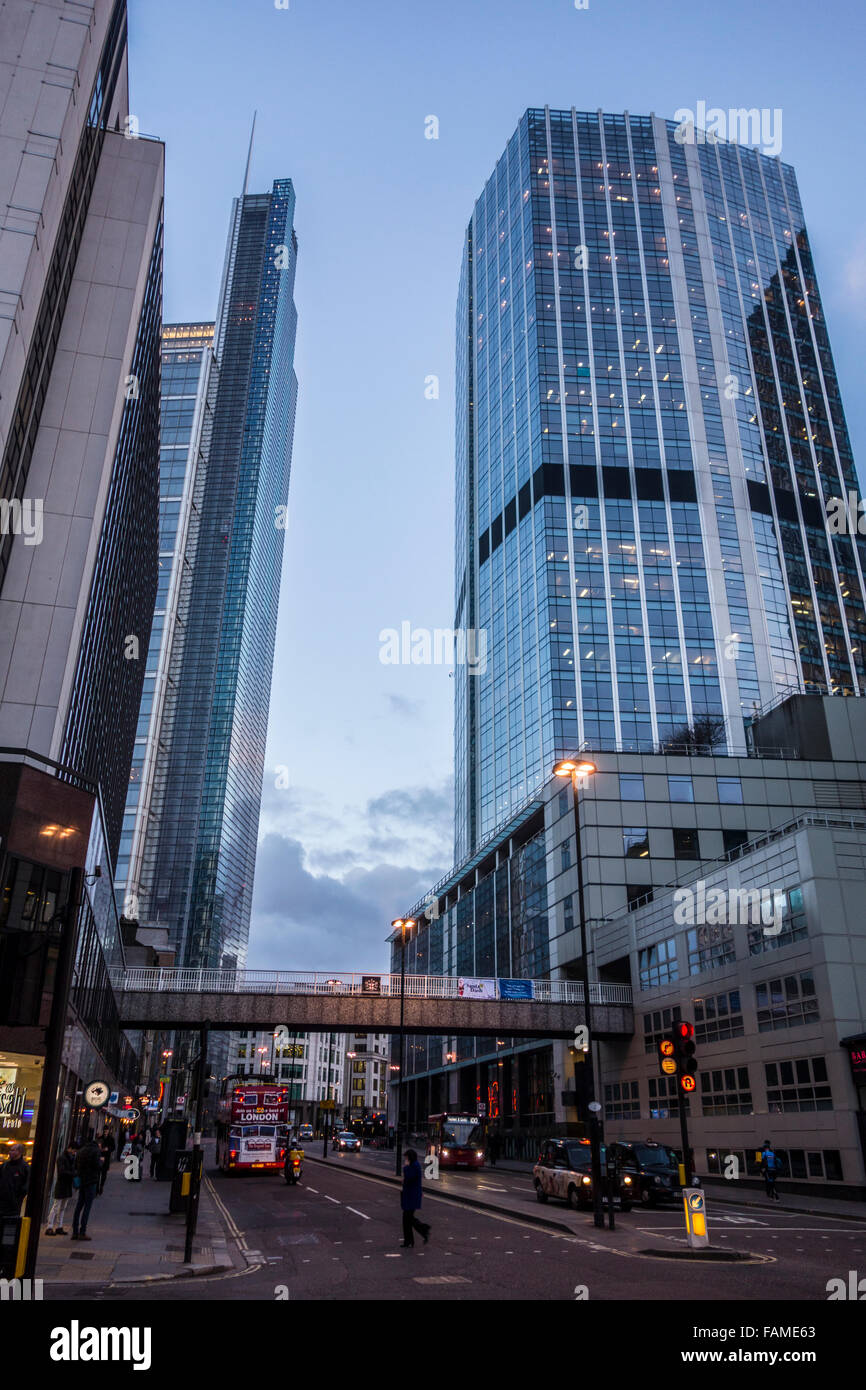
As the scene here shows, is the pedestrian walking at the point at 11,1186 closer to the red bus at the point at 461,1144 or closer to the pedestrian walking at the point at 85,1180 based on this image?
the pedestrian walking at the point at 85,1180

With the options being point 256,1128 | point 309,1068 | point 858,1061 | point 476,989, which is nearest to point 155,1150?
point 256,1128

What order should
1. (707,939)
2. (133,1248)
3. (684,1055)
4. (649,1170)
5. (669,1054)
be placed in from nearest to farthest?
1. (133,1248)
2. (684,1055)
3. (669,1054)
4. (649,1170)
5. (707,939)

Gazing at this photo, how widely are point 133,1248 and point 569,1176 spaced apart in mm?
13490

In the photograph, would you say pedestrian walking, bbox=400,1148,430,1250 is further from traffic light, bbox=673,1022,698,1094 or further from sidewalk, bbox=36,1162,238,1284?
traffic light, bbox=673,1022,698,1094

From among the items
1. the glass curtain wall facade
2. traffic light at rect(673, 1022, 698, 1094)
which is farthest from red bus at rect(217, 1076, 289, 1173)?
traffic light at rect(673, 1022, 698, 1094)

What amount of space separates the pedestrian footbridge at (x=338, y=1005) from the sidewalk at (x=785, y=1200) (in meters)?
9.94

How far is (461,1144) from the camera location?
56.0 metres

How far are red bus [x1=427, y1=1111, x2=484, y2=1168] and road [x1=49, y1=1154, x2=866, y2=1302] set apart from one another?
28.0m

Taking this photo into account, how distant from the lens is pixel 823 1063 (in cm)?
3522

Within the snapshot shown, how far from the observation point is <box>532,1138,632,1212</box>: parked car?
25.9 m

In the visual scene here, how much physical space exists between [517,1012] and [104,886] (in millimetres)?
22657

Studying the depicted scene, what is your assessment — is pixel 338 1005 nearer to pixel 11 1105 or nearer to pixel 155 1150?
pixel 155 1150
